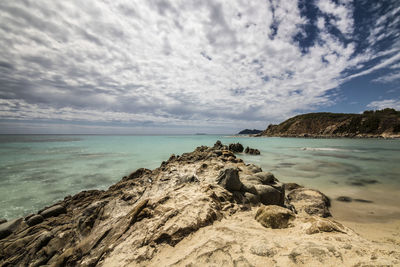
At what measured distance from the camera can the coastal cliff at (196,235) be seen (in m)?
2.76

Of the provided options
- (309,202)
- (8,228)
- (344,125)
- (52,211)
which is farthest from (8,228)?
(344,125)

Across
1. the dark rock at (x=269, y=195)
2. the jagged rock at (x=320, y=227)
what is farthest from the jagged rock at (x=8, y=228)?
the jagged rock at (x=320, y=227)

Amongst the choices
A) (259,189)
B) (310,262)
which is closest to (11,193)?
(259,189)

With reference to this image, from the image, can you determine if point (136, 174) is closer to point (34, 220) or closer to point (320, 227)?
point (34, 220)

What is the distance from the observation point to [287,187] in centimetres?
952

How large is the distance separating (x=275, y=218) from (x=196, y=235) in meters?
1.89

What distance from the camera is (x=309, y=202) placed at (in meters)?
7.25

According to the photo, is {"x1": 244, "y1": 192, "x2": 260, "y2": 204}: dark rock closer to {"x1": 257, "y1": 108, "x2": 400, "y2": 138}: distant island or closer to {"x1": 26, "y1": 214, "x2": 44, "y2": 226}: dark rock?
{"x1": 26, "y1": 214, "x2": 44, "y2": 226}: dark rock

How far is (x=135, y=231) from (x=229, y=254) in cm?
241

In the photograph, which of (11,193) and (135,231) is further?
(11,193)

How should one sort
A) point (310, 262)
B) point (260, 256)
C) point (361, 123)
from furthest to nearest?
point (361, 123)
point (260, 256)
point (310, 262)

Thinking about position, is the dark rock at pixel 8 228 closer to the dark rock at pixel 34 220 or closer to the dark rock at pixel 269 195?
the dark rock at pixel 34 220

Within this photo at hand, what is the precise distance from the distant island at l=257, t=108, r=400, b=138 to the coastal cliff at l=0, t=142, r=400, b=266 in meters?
96.2

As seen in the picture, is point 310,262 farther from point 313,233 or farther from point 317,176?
point 317,176
